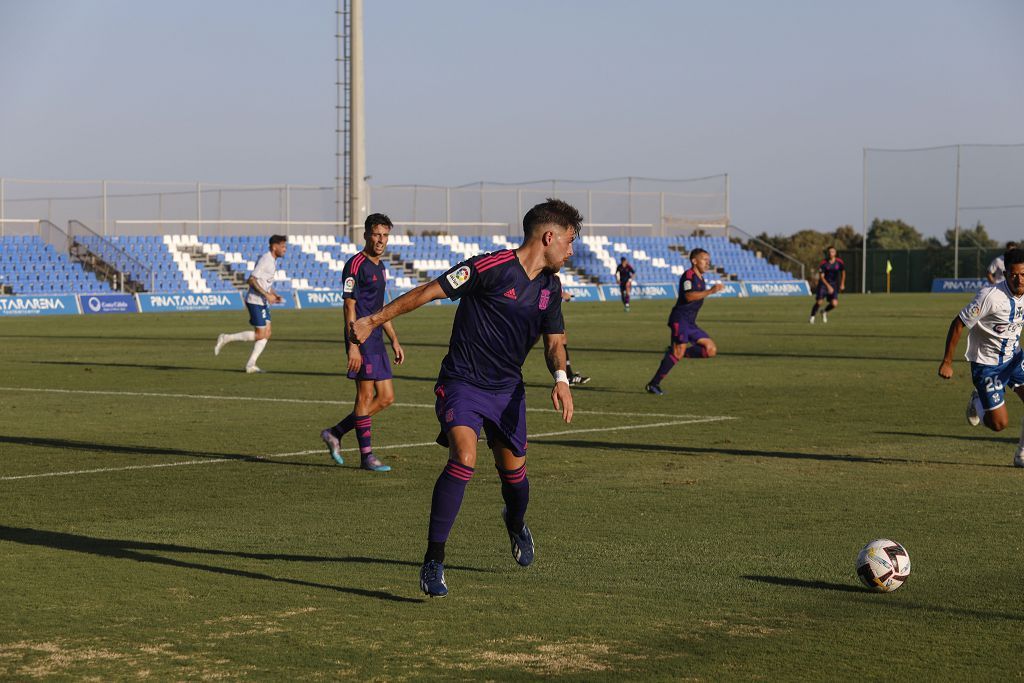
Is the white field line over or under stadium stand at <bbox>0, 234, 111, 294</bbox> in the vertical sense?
under

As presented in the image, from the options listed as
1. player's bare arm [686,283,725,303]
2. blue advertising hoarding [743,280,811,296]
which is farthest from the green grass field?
blue advertising hoarding [743,280,811,296]

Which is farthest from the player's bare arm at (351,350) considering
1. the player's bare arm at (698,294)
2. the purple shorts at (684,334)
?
the purple shorts at (684,334)

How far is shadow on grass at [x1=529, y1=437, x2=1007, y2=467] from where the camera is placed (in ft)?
40.3

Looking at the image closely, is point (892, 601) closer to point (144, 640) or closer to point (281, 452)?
point (144, 640)

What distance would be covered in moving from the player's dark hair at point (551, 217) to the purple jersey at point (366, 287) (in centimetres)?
466

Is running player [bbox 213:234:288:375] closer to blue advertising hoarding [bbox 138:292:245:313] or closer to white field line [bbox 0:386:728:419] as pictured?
white field line [bbox 0:386:728:419]

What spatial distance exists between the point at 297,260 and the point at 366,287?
162 feet

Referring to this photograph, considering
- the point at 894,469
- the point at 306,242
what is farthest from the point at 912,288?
the point at 894,469

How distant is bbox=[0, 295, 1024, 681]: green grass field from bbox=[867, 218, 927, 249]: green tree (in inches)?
2382

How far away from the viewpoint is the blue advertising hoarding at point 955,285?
72.2 m

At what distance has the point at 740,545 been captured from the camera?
8.49 meters

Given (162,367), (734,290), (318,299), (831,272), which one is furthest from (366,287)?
(734,290)

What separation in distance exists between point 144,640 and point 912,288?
75.0 m

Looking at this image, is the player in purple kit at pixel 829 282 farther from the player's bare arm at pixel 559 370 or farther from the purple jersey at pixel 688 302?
the player's bare arm at pixel 559 370
